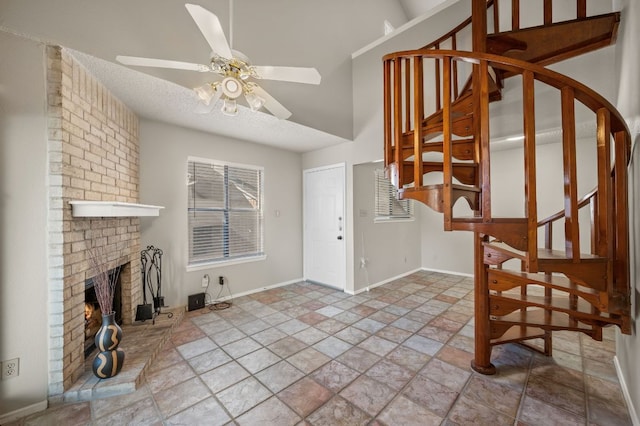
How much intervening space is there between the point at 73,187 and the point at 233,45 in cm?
207

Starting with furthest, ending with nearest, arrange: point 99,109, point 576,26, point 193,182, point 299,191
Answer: point 299,191 → point 193,182 → point 99,109 → point 576,26

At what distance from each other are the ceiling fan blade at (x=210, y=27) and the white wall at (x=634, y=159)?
2391 millimetres

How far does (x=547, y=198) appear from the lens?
13.7ft

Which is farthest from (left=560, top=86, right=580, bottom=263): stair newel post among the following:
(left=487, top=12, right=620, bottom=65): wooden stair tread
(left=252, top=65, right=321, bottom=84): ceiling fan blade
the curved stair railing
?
(left=252, top=65, right=321, bottom=84): ceiling fan blade

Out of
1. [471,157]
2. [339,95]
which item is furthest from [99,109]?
[471,157]

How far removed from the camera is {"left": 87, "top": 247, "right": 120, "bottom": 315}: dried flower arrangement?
204cm

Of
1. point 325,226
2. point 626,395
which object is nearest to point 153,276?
point 325,226

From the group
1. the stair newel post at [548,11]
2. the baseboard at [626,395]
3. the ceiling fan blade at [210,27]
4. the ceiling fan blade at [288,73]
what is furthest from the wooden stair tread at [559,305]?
the ceiling fan blade at [210,27]

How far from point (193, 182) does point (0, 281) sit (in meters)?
2.10

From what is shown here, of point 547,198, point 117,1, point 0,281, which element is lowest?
point 0,281

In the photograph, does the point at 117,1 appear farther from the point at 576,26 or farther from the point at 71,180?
the point at 576,26

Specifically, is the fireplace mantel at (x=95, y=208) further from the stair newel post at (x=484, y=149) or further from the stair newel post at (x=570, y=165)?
the stair newel post at (x=570, y=165)

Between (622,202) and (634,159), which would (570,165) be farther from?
(634,159)

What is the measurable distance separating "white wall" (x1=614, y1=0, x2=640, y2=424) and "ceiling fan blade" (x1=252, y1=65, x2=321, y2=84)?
1.88 meters
